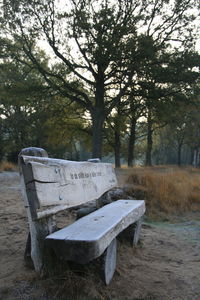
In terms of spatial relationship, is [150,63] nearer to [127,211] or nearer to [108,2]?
[108,2]

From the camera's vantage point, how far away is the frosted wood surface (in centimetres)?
227

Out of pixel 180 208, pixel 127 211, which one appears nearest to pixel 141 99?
pixel 180 208

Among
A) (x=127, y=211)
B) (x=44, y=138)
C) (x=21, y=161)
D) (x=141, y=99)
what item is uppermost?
(x=141, y=99)

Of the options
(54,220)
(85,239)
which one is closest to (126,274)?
(54,220)

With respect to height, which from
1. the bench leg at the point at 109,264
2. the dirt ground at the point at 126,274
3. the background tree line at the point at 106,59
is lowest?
the dirt ground at the point at 126,274

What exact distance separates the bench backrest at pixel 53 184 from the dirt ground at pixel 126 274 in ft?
1.70

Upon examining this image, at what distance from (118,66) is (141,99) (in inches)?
111

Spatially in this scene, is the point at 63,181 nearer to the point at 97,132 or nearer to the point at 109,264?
the point at 109,264

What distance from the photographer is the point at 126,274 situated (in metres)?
2.78

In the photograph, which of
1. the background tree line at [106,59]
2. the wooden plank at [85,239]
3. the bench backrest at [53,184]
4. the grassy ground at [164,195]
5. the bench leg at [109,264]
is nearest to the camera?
the wooden plank at [85,239]

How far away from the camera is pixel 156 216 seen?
20.4 feet

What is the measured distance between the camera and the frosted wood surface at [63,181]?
2.27 m

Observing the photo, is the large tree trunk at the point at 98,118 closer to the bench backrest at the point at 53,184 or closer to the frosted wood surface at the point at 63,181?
the frosted wood surface at the point at 63,181

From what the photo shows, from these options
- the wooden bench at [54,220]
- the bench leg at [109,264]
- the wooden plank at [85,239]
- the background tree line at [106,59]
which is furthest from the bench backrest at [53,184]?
the background tree line at [106,59]
